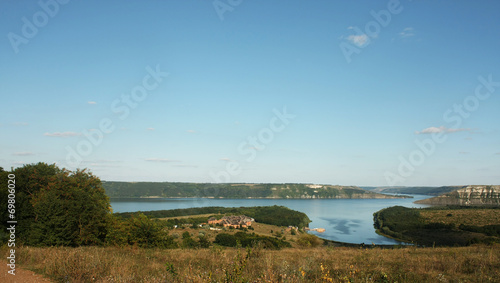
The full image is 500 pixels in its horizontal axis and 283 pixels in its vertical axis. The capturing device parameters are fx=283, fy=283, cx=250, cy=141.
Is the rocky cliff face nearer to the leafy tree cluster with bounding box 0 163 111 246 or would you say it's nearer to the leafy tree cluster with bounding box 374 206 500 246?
the leafy tree cluster with bounding box 374 206 500 246

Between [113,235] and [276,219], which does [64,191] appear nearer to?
[113,235]

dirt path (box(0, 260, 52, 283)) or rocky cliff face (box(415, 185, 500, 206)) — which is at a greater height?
dirt path (box(0, 260, 52, 283))

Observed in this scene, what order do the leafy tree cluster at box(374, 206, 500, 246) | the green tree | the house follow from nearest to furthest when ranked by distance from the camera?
the green tree
the leafy tree cluster at box(374, 206, 500, 246)
the house

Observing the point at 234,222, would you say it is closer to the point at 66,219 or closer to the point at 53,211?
the point at 66,219

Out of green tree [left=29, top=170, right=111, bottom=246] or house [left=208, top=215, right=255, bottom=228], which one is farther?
house [left=208, top=215, right=255, bottom=228]

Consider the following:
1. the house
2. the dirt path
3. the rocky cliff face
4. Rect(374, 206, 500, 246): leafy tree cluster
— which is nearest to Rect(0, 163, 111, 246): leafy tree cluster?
the dirt path

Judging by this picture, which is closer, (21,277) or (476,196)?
(21,277)

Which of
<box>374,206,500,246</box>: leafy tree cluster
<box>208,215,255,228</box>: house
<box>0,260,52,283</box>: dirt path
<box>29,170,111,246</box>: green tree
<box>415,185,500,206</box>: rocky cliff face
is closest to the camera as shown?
<box>0,260,52,283</box>: dirt path

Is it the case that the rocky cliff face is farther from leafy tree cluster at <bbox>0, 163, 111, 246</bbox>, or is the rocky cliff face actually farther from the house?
leafy tree cluster at <bbox>0, 163, 111, 246</bbox>

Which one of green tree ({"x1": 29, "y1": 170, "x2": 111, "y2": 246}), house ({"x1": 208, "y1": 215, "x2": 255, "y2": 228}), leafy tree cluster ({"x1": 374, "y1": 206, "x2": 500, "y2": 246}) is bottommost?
house ({"x1": 208, "y1": 215, "x2": 255, "y2": 228})

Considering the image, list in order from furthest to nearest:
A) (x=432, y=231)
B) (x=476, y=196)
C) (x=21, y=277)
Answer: (x=476, y=196) < (x=432, y=231) < (x=21, y=277)

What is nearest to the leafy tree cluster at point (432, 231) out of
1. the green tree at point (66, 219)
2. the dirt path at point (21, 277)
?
the green tree at point (66, 219)

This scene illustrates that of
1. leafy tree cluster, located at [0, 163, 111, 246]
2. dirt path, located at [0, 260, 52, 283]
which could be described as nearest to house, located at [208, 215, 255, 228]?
leafy tree cluster, located at [0, 163, 111, 246]

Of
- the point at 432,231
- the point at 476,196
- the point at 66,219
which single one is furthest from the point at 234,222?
the point at 476,196
